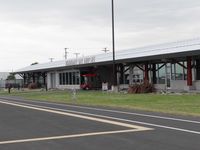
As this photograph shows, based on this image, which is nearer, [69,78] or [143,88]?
[143,88]

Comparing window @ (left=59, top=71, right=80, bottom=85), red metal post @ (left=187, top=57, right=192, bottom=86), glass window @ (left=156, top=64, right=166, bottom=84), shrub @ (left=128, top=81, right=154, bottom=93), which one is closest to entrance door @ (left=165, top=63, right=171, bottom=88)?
glass window @ (left=156, top=64, right=166, bottom=84)

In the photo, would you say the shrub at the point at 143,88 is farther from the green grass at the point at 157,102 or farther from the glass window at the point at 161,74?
the glass window at the point at 161,74

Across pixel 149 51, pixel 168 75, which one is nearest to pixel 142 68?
pixel 168 75

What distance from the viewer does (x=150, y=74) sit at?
5706 centimetres

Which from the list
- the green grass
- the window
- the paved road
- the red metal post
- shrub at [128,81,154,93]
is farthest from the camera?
the window

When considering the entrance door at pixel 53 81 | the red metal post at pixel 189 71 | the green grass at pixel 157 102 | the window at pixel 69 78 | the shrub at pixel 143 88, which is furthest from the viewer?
the entrance door at pixel 53 81

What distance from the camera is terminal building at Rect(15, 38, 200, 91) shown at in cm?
4559

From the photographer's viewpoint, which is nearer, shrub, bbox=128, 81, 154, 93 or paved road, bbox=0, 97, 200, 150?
paved road, bbox=0, 97, 200, 150

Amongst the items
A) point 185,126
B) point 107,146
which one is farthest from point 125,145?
point 185,126

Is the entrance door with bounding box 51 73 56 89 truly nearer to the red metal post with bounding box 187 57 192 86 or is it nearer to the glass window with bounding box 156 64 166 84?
the glass window with bounding box 156 64 166 84

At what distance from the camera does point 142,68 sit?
56.8 m

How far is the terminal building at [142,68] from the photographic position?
150ft

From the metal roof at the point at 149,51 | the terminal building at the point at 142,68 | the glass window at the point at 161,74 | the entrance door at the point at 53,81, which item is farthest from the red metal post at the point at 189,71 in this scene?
the entrance door at the point at 53,81

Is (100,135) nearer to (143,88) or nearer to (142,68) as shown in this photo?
(143,88)
